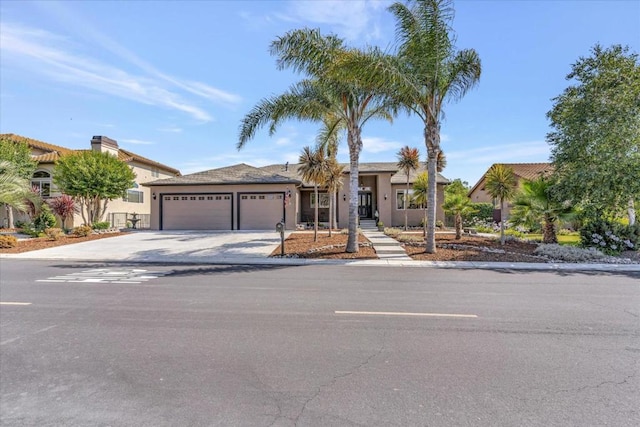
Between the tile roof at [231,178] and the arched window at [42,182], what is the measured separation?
10.1 metres

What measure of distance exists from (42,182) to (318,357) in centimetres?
3381

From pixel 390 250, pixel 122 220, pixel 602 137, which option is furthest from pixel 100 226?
pixel 602 137

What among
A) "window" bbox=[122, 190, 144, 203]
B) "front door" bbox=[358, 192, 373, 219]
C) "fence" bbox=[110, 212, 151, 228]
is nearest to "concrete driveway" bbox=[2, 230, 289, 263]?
"fence" bbox=[110, 212, 151, 228]

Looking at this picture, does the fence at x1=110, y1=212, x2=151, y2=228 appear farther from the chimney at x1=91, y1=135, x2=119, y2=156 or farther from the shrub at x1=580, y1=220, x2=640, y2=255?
the shrub at x1=580, y1=220, x2=640, y2=255

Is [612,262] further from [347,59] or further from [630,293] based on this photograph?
[347,59]

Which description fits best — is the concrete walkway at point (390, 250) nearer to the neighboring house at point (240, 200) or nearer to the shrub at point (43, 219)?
the neighboring house at point (240, 200)

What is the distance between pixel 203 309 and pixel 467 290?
614cm

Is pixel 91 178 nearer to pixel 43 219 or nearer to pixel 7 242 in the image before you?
pixel 43 219

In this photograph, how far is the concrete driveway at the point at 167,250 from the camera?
14.2m

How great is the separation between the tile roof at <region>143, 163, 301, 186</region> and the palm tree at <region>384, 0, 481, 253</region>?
1237 centimetres

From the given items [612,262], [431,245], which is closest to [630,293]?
[612,262]

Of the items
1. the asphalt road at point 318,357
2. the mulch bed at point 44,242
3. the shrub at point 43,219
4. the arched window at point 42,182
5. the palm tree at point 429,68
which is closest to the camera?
the asphalt road at point 318,357

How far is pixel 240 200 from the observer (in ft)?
84.1

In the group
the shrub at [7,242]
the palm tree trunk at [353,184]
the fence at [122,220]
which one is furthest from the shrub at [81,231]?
the palm tree trunk at [353,184]
